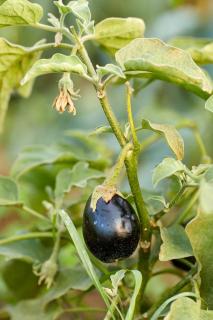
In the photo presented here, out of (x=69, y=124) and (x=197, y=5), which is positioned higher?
(x=197, y=5)

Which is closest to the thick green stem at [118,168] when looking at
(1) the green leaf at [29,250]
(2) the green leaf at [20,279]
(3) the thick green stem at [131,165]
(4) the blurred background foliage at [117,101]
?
(3) the thick green stem at [131,165]

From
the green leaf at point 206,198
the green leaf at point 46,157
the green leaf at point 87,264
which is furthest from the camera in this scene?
the green leaf at point 46,157

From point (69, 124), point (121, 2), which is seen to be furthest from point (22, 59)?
point (121, 2)

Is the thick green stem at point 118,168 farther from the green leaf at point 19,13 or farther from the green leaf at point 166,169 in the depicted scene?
the green leaf at point 19,13

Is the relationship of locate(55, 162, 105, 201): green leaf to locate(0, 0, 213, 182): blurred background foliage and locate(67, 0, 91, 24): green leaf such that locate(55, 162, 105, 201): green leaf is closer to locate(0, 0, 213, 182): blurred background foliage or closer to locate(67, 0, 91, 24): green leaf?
locate(67, 0, 91, 24): green leaf

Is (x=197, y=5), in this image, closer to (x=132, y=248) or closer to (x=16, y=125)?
(x=16, y=125)

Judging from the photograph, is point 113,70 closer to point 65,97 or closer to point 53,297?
point 65,97
